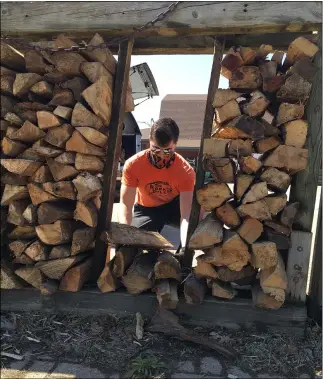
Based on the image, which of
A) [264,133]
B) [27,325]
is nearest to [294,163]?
[264,133]

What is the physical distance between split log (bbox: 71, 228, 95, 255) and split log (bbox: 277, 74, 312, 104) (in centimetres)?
165

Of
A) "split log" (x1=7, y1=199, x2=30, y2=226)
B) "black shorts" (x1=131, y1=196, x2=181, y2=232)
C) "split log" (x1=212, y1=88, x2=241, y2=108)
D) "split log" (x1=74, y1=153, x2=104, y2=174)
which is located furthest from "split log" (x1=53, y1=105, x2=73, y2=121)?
"black shorts" (x1=131, y1=196, x2=181, y2=232)

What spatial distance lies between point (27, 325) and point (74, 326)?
0.35m

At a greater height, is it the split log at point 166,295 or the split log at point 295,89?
the split log at point 295,89

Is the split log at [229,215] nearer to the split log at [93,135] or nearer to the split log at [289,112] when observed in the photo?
the split log at [289,112]

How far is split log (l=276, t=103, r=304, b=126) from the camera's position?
253 centimetres

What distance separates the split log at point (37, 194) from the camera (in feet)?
9.02

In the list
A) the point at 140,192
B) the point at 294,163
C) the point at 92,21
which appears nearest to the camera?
the point at 294,163

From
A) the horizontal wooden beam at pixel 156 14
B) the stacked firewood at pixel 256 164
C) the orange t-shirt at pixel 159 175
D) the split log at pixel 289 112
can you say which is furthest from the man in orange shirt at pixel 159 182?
the split log at pixel 289 112

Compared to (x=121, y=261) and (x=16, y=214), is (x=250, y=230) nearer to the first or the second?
(x=121, y=261)

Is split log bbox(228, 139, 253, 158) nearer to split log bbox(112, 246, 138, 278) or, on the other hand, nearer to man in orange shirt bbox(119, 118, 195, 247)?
man in orange shirt bbox(119, 118, 195, 247)

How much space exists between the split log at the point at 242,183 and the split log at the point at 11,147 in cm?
157

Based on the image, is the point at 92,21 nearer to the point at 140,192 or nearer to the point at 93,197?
the point at 93,197

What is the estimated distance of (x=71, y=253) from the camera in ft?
9.25
